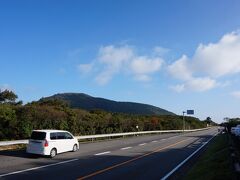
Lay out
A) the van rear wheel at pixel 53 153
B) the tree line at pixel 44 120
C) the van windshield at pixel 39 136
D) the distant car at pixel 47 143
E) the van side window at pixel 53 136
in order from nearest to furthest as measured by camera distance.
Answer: the distant car at pixel 47 143 < the van rear wheel at pixel 53 153 < the van windshield at pixel 39 136 < the van side window at pixel 53 136 < the tree line at pixel 44 120

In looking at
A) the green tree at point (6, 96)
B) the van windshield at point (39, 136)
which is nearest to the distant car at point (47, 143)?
the van windshield at point (39, 136)

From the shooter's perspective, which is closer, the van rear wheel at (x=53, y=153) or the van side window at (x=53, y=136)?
the van rear wheel at (x=53, y=153)

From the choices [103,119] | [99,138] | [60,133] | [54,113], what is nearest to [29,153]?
[60,133]

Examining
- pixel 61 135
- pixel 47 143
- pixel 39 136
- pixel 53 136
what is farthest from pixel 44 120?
pixel 47 143

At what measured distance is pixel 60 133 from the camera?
2512 cm

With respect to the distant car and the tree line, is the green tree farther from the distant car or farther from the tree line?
the distant car

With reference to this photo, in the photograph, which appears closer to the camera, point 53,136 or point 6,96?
point 53,136

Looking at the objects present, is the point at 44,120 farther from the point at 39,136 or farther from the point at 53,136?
the point at 39,136

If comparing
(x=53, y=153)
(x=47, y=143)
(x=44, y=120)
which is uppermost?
(x=44, y=120)

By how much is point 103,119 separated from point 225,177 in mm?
45066

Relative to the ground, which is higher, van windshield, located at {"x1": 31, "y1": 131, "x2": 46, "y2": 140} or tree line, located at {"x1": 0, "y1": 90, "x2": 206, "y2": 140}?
tree line, located at {"x1": 0, "y1": 90, "x2": 206, "y2": 140}

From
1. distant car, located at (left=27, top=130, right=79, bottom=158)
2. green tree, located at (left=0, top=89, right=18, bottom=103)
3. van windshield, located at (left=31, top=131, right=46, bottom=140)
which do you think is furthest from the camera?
green tree, located at (left=0, top=89, right=18, bottom=103)

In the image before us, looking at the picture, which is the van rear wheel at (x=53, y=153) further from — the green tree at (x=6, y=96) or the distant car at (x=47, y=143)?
the green tree at (x=6, y=96)

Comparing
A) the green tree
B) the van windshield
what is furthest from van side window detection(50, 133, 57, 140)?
the green tree
